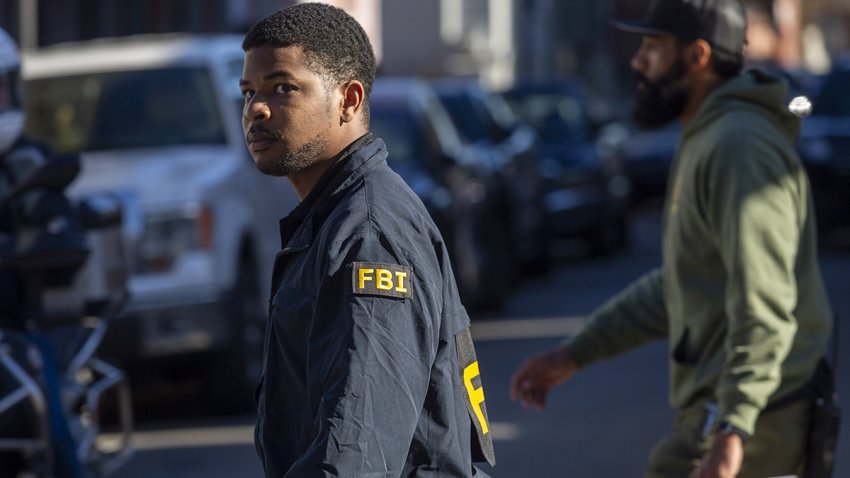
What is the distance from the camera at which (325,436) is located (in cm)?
242

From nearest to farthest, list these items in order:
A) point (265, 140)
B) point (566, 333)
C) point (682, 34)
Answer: point (265, 140)
point (682, 34)
point (566, 333)

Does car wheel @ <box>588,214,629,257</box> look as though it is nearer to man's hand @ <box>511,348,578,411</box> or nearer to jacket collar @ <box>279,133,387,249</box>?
man's hand @ <box>511,348,578,411</box>

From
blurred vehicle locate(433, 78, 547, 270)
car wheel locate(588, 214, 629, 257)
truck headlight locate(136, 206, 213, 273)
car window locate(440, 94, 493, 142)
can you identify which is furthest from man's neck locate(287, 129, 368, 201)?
car wheel locate(588, 214, 629, 257)

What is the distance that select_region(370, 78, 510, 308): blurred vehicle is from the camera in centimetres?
1195

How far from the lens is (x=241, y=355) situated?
29.1ft

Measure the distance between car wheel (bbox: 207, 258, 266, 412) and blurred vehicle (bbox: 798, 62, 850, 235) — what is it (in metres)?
9.55

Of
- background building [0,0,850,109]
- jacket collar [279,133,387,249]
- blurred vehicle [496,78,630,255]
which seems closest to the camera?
jacket collar [279,133,387,249]

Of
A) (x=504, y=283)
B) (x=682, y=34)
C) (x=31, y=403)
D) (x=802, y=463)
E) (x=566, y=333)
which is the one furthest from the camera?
(x=504, y=283)

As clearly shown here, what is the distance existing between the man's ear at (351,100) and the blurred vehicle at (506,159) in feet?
35.5

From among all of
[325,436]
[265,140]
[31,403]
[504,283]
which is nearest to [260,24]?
[265,140]

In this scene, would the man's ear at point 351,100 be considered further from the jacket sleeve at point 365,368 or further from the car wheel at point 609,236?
the car wheel at point 609,236

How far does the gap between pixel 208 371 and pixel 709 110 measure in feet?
17.4

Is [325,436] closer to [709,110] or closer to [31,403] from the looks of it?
[709,110]

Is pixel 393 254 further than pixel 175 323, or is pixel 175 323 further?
pixel 175 323
